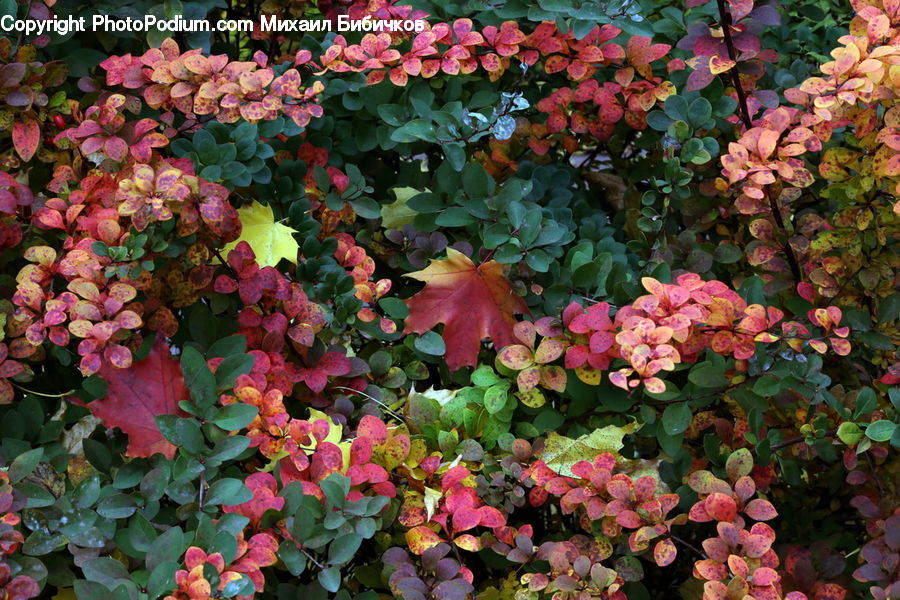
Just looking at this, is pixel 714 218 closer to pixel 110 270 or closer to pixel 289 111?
pixel 289 111

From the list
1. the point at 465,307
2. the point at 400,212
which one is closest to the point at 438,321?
the point at 465,307

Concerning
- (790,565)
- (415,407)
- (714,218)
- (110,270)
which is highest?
(110,270)

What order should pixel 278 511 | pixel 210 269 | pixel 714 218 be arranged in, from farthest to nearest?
1. pixel 714 218
2. pixel 210 269
3. pixel 278 511

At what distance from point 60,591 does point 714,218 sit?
1198 mm

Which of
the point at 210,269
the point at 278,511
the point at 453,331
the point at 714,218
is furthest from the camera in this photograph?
the point at 714,218

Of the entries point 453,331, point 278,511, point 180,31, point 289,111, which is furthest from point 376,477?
point 180,31

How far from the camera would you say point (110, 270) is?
3.91 ft

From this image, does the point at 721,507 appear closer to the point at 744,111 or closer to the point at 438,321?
the point at 438,321

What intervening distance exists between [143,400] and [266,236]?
0.36 m

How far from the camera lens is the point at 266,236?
1527 mm

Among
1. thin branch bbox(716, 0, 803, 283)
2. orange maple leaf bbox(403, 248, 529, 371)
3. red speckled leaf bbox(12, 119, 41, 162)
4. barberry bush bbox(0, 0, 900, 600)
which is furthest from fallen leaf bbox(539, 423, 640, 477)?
red speckled leaf bbox(12, 119, 41, 162)

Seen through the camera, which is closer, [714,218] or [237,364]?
[237,364]

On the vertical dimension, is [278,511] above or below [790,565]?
above

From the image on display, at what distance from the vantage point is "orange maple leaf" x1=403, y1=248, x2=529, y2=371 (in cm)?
150
